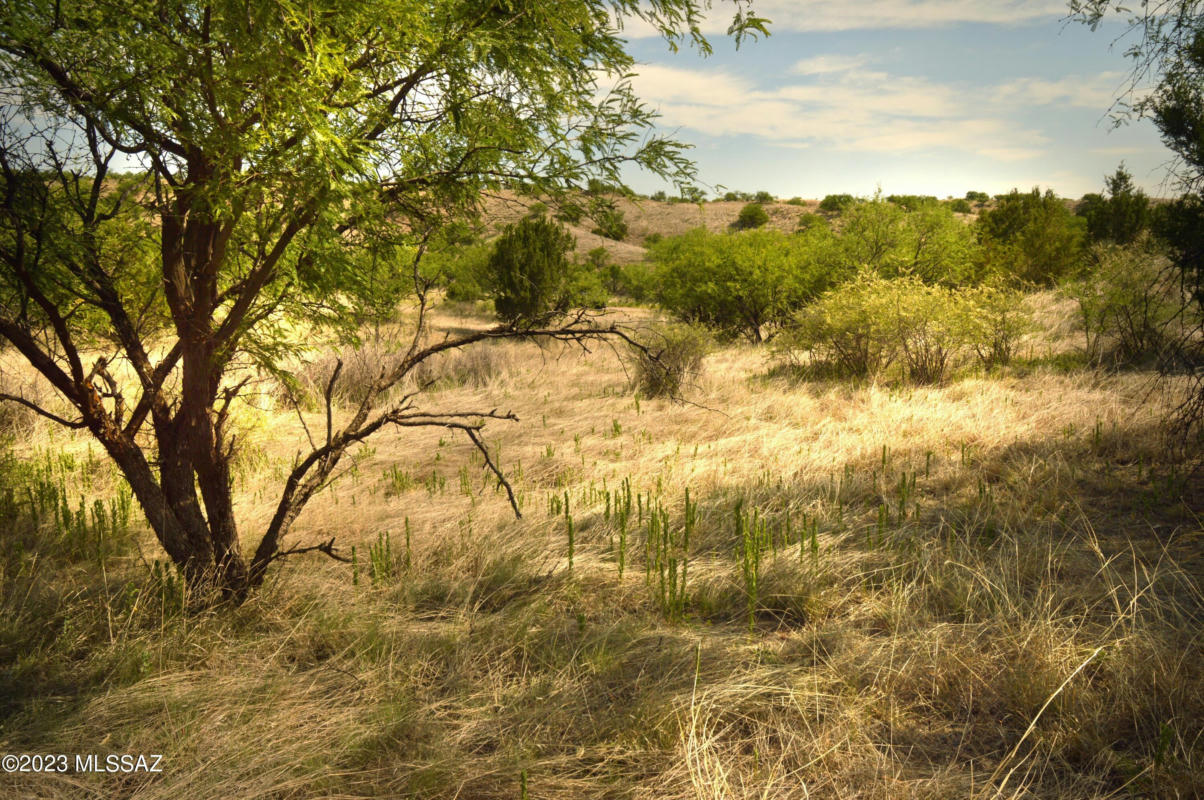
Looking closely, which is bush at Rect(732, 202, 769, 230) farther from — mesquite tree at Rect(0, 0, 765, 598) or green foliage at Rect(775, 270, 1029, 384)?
mesquite tree at Rect(0, 0, 765, 598)

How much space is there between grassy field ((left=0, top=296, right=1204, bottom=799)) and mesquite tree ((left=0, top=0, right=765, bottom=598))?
25.3 inches

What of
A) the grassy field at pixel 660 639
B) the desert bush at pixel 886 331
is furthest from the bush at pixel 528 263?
the grassy field at pixel 660 639

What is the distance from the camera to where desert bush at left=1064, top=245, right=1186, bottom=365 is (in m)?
8.64

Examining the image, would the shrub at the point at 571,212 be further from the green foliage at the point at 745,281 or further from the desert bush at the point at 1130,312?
the green foliage at the point at 745,281

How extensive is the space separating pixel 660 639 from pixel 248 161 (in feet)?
8.41

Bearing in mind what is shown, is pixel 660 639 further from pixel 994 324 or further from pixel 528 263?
pixel 528 263

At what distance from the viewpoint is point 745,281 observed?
591 inches

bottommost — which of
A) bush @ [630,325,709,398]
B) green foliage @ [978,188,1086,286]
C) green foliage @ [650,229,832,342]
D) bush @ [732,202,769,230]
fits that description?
bush @ [630,325,709,398]

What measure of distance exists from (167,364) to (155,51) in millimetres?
1472

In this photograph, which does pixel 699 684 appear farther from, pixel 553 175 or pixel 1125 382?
pixel 1125 382

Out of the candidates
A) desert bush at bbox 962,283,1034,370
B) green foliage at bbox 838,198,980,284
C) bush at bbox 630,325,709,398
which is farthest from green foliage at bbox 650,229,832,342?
desert bush at bbox 962,283,1034,370

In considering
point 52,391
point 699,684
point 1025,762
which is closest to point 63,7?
point 699,684

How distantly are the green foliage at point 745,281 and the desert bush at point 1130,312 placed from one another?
6.09m

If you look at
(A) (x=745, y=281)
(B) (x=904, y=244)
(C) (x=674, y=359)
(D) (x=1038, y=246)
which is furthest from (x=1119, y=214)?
(C) (x=674, y=359)
